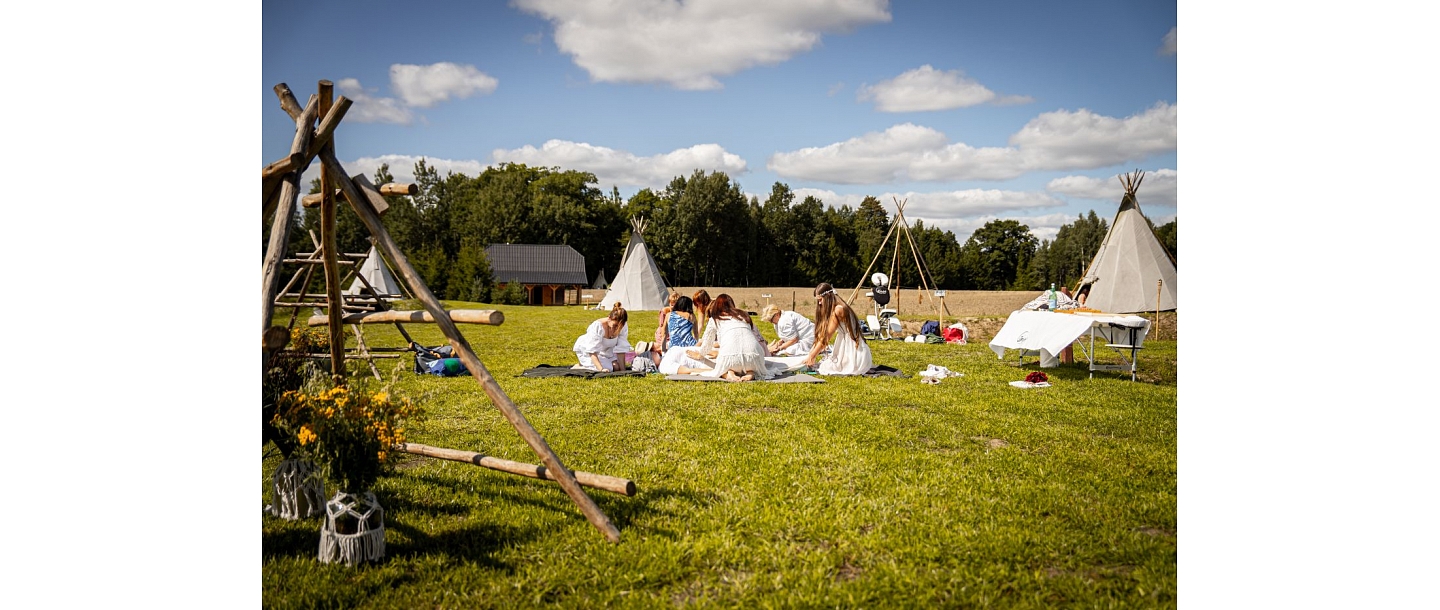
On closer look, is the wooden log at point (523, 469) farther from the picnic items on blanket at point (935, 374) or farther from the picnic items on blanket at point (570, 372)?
the picnic items on blanket at point (935, 374)

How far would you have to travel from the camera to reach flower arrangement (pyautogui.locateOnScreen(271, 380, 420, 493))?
108 inches

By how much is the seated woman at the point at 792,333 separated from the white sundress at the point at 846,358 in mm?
880

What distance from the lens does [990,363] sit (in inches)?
353

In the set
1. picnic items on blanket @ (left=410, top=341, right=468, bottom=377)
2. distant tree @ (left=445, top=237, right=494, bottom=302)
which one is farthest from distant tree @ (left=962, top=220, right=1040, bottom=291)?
distant tree @ (left=445, top=237, right=494, bottom=302)

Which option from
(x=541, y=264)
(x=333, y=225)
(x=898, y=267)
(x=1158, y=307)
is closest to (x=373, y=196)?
(x=333, y=225)

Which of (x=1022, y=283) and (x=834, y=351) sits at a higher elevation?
(x=1022, y=283)

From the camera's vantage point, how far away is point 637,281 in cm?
1625

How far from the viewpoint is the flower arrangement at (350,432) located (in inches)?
108

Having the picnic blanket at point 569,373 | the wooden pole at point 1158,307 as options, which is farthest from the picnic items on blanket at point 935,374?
the picnic blanket at point 569,373

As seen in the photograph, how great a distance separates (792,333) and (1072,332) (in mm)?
3283

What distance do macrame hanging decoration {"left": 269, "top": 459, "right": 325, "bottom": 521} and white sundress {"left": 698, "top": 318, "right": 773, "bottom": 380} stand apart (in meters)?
4.68
